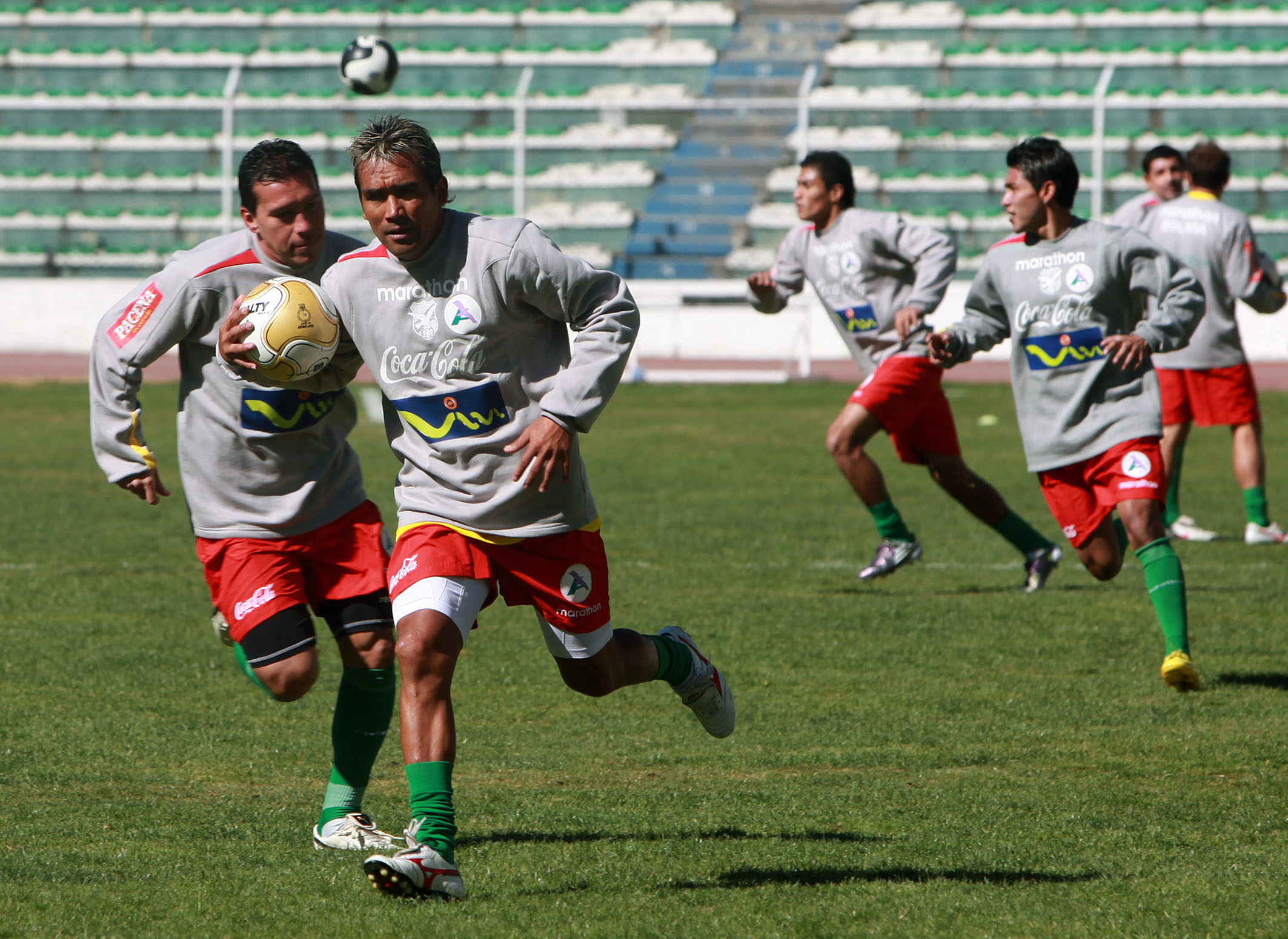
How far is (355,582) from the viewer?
183 inches

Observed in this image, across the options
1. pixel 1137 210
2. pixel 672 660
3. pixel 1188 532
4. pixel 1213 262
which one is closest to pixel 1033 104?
pixel 1137 210

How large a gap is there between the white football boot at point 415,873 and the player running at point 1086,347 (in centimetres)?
335

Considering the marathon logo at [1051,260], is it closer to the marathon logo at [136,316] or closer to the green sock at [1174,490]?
the marathon logo at [136,316]

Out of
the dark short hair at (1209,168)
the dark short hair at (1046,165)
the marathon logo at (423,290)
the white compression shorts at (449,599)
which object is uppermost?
the dark short hair at (1209,168)

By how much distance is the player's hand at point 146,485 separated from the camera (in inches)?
185

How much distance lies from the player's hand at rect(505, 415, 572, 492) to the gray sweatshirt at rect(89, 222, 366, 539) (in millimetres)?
958

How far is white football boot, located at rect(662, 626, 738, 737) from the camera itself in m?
4.79

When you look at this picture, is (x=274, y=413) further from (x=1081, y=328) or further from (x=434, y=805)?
(x=1081, y=328)

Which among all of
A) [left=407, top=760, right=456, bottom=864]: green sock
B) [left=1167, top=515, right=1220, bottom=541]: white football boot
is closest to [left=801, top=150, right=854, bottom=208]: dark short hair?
[left=1167, top=515, right=1220, bottom=541]: white football boot

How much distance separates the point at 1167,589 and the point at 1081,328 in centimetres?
108

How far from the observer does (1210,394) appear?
1023 centimetres

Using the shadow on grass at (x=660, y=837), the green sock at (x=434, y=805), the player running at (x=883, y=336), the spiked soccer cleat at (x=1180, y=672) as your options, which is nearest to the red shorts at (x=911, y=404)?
the player running at (x=883, y=336)

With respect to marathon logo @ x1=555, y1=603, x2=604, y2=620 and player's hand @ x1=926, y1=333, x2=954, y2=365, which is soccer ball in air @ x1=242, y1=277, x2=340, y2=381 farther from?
player's hand @ x1=926, y1=333, x2=954, y2=365

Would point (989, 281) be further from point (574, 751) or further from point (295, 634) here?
point (295, 634)
